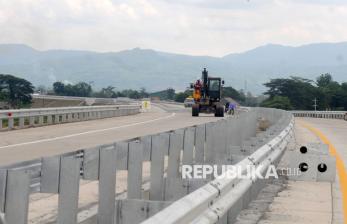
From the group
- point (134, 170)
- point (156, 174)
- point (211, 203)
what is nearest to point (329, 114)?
point (156, 174)

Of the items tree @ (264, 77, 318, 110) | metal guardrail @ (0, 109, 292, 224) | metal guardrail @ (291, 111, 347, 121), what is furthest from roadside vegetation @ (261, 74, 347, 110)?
metal guardrail @ (0, 109, 292, 224)

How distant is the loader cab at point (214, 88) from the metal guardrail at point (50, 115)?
22.5ft

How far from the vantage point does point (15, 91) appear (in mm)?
92125

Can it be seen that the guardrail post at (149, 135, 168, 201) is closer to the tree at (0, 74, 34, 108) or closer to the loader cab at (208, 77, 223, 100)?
the loader cab at (208, 77, 223, 100)

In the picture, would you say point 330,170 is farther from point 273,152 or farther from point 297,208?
point 297,208

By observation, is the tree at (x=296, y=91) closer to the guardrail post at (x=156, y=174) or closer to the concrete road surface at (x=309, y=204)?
the concrete road surface at (x=309, y=204)

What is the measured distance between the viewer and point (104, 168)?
286 inches

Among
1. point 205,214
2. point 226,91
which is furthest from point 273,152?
point 226,91

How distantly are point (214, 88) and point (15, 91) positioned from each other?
159 ft

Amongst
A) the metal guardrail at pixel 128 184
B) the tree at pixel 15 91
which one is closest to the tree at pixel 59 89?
the tree at pixel 15 91

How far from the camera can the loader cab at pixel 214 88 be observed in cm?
4869

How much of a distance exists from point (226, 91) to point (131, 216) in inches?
7049

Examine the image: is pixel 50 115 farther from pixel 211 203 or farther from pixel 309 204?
pixel 211 203

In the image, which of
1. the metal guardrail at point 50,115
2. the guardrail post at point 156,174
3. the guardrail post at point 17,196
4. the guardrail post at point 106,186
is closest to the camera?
the guardrail post at point 17,196
